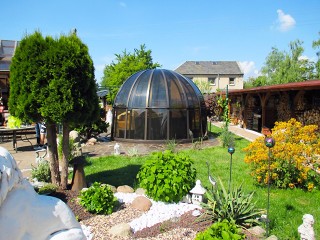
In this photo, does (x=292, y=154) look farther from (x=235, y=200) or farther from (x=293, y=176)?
(x=235, y=200)

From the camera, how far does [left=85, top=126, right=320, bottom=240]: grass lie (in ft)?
17.3

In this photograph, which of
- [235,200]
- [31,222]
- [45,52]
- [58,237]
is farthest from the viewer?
[45,52]

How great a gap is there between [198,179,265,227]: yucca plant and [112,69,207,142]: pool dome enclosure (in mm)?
8208

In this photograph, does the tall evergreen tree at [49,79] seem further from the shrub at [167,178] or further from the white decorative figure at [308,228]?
the white decorative figure at [308,228]

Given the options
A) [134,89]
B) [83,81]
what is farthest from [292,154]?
[134,89]

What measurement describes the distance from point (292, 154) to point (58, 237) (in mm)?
6240

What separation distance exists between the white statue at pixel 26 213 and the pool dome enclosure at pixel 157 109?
11240 mm

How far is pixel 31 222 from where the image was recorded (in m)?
1.87

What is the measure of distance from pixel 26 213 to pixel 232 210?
12.4ft

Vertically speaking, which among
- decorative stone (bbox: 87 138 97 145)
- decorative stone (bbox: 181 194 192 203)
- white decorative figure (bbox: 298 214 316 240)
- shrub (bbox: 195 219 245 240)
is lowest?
decorative stone (bbox: 181 194 192 203)

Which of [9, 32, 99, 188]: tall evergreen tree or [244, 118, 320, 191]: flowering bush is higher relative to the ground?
[9, 32, 99, 188]: tall evergreen tree

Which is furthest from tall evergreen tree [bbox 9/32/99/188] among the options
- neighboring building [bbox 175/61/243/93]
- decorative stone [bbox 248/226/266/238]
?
neighboring building [bbox 175/61/243/93]

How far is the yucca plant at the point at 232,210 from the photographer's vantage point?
4879mm

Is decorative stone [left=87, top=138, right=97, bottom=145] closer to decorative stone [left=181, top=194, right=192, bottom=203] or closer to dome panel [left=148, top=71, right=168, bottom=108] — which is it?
dome panel [left=148, top=71, right=168, bottom=108]
